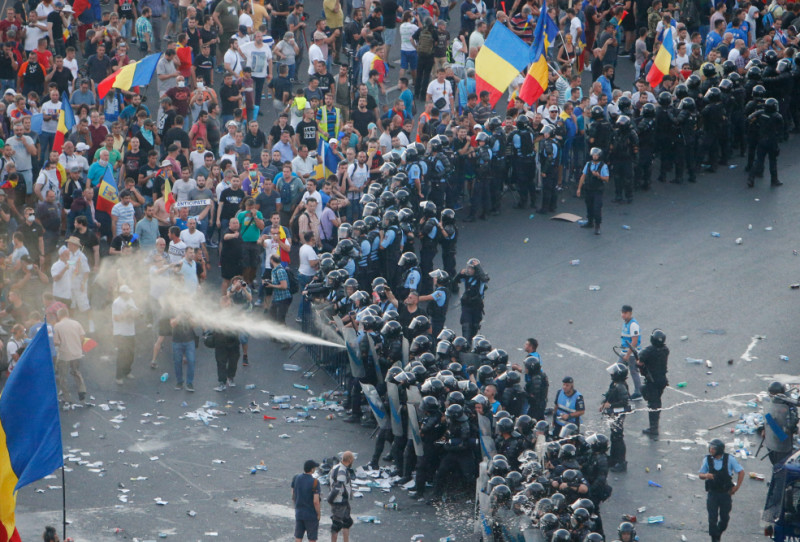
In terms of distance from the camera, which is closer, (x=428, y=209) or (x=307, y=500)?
(x=307, y=500)

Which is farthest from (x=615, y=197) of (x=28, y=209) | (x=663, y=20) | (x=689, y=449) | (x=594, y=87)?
(x=28, y=209)

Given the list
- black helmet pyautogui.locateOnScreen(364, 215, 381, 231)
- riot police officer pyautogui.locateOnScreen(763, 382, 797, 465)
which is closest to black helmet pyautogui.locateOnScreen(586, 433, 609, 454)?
riot police officer pyautogui.locateOnScreen(763, 382, 797, 465)

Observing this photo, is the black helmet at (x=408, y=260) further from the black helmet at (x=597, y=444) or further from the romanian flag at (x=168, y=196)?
the black helmet at (x=597, y=444)

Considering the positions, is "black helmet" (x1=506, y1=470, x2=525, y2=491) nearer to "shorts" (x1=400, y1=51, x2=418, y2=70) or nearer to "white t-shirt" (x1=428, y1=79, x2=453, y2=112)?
"white t-shirt" (x1=428, y1=79, x2=453, y2=112)

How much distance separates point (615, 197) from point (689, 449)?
914 cm

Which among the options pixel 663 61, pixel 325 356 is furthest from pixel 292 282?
pixel 663 61

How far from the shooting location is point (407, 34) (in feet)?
103

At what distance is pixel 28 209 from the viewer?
24109 millimetres

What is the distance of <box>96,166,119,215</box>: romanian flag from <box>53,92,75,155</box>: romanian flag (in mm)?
1695

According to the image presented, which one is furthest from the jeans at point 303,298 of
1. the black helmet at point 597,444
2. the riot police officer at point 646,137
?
the riot police officer at point 646,137

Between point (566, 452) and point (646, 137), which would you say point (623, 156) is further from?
point (566, 452)

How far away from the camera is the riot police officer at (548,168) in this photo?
26844 millimetres

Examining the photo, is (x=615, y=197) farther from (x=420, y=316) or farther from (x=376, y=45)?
(x=420, y=316)

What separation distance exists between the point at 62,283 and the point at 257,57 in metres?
8.41
